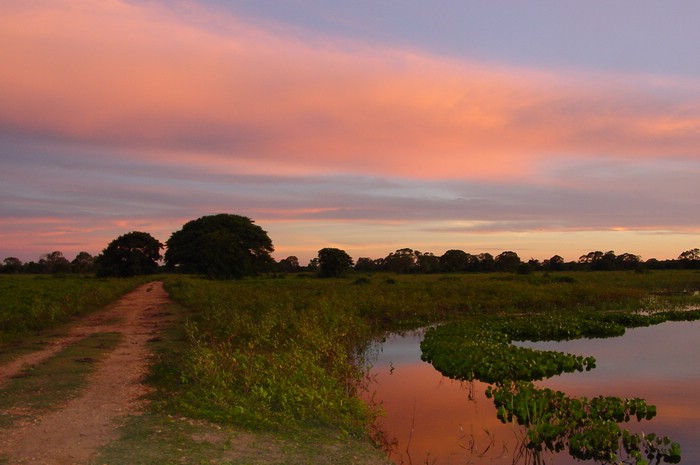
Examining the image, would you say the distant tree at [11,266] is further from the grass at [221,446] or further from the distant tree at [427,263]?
the grass at [221,446]

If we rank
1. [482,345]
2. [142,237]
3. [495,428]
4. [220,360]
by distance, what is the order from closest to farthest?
1. [495,428]
2. [220,360]
3. [482,345]
4. [142,237]

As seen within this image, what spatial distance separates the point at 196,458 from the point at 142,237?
8556cm

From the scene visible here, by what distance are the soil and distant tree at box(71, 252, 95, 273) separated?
100719mm

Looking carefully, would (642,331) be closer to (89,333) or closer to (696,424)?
(696,424)

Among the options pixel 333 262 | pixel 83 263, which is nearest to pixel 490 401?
pixel 333 262

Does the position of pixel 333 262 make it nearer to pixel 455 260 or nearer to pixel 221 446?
pixel 455 260

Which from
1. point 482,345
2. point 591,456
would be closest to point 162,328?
point 482,345

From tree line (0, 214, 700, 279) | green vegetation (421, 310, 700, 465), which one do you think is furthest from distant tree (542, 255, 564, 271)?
green vegetation (421, 310, 700, 465)

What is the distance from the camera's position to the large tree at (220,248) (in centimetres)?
7356

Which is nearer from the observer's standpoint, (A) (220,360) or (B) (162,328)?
(A) (220,360)

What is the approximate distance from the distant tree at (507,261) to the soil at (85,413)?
81.7 m

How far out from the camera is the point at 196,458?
784 centimetres

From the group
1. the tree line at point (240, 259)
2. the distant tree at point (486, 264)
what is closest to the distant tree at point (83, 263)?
the tree line at point (240, 259)

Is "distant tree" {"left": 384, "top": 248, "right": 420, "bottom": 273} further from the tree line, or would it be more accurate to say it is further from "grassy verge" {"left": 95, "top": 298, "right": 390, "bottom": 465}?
"grassy verge" {"left": 95, "top": 298, "right": 390, "bottom": 465}
